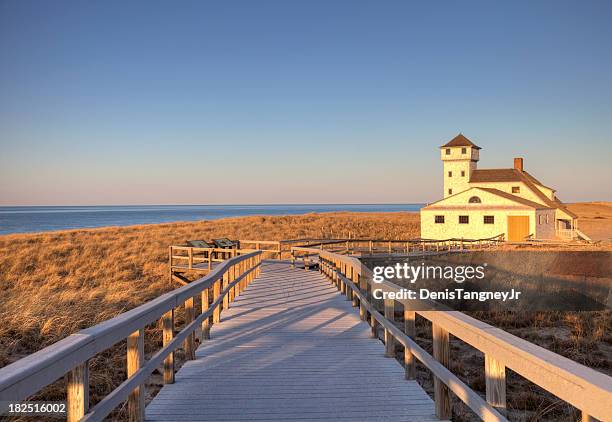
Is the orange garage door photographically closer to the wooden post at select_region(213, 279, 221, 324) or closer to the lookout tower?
the lookout tower

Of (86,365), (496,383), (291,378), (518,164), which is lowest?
(291,378)

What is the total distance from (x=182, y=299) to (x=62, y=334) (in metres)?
6.39

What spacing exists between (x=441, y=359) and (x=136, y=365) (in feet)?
8.07

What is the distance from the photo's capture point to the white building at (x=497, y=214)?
125 feet

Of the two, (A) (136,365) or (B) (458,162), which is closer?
(A) (136,365)

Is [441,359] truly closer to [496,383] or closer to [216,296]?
[496,383]

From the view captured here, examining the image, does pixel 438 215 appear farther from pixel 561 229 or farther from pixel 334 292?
pixel 334 292

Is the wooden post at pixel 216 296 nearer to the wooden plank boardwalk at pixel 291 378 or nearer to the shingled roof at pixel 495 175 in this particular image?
the wooden plank boardwalk at pixel 291 378

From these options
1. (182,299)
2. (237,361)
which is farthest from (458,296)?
(182,299)

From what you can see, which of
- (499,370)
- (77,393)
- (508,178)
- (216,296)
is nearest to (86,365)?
(77,393)

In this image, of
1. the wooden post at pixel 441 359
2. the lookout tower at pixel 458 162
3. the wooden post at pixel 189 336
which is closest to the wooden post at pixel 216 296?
the wooden post at pixel 189 336

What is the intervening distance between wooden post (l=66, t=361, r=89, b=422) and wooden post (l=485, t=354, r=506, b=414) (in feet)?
7.86

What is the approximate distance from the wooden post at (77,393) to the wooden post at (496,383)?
240 centimetres

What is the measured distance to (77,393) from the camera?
2699 mm
